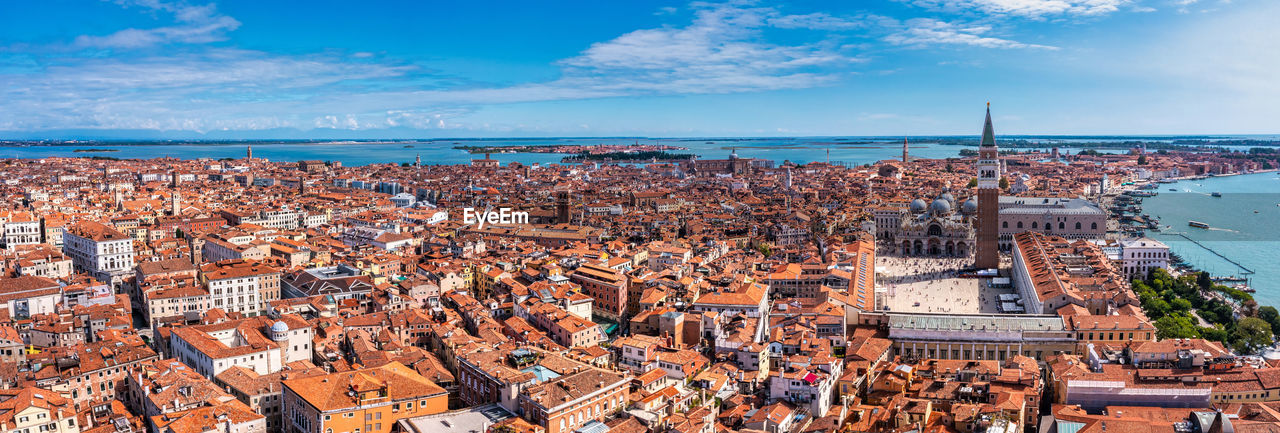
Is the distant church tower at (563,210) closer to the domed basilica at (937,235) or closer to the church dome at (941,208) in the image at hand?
the domed basilica at (937,235)

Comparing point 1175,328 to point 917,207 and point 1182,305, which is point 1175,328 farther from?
point 917,207

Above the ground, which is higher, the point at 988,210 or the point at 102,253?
the point at 988,210

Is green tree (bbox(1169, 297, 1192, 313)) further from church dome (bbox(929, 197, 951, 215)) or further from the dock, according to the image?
church dome (bbox(929, 197, 951, 215))

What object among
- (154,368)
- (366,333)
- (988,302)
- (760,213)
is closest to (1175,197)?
(760,213)

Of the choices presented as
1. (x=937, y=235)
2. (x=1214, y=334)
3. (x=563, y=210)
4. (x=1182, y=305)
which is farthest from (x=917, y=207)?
(x=1214, y=334)

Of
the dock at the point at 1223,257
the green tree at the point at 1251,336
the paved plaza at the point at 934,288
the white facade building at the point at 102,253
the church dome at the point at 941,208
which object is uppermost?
the church dome at the point at 941,208

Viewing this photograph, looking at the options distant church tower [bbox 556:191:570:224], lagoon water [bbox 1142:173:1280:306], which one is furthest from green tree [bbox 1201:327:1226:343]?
distant church tower [bbox 556:191:570:224]

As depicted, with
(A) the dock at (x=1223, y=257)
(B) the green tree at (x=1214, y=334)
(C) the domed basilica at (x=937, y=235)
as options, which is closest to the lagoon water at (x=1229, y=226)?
(A) the dock at (x=1223, y=257)
